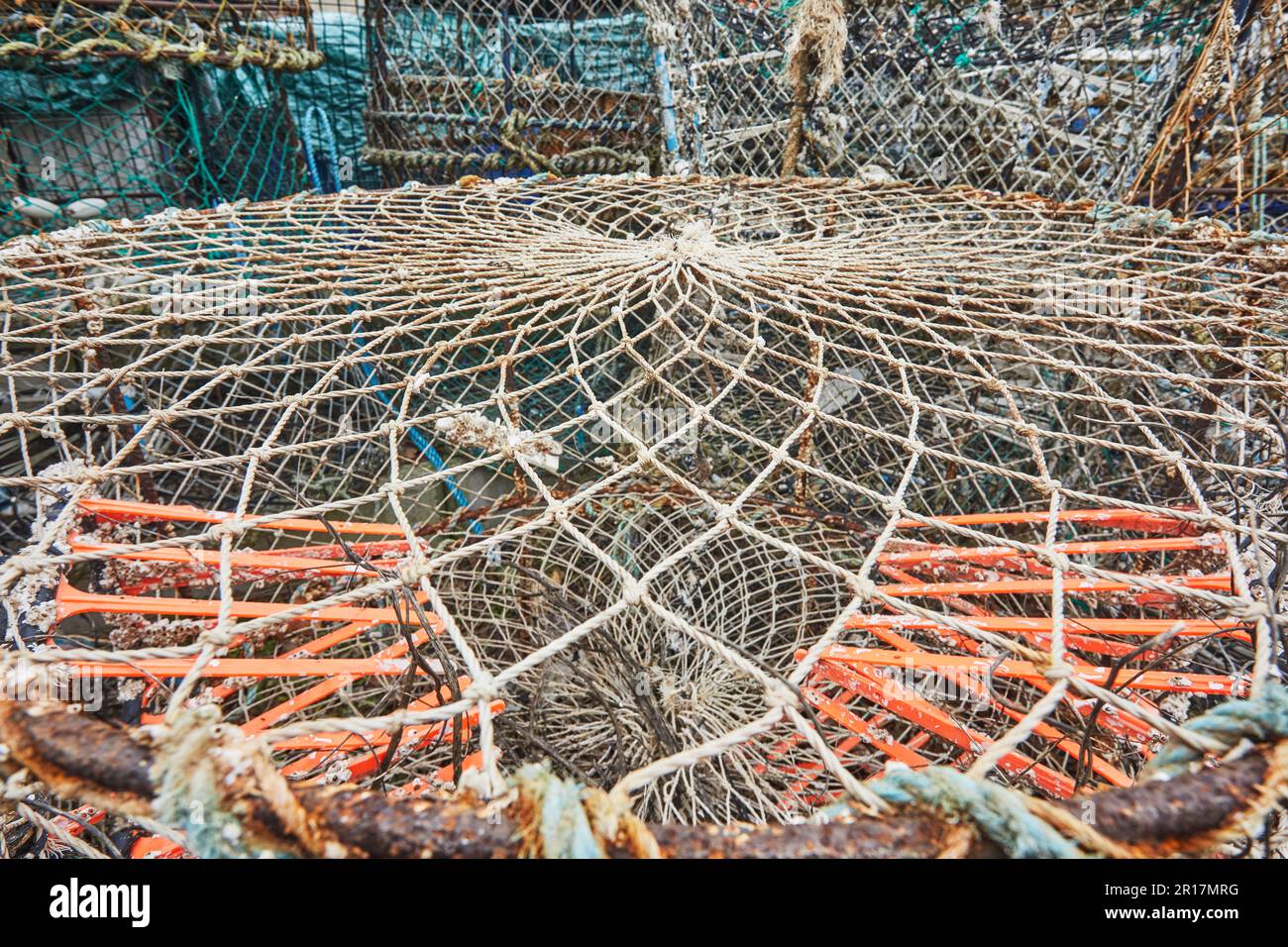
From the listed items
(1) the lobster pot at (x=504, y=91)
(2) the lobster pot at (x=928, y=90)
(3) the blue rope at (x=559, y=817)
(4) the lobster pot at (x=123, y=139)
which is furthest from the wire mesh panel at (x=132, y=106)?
(3) the blue rope at (x=559, y=817)

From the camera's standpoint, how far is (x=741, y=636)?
179 cm

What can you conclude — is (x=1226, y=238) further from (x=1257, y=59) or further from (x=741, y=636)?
(x=741, y=636)

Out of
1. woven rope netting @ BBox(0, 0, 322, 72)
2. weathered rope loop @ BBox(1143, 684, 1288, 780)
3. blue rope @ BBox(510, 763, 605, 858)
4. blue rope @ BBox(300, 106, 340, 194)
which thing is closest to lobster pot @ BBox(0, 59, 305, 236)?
woven rope netting @ BBox(0, 0, 322, 72)

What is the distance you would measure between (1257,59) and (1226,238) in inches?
24.8

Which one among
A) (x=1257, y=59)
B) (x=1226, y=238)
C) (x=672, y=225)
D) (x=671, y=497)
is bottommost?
(x=671, y=497)

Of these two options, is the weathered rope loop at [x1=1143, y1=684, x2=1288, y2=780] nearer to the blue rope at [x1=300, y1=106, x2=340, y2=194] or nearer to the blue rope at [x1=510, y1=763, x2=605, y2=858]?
the blue rope at [x1=510, y1=763, x2=605, y2=858]

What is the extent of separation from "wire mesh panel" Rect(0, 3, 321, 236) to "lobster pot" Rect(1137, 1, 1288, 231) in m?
2.71

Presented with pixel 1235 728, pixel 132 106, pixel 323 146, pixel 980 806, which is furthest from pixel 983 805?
pixel 323 146

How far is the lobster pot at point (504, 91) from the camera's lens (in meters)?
2.39

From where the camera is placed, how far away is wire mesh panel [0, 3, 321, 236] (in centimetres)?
193

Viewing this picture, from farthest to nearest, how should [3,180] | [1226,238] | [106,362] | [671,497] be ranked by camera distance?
[3,180] < [671,497] < [1226,238] < [106,362]

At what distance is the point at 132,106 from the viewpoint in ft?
7.22

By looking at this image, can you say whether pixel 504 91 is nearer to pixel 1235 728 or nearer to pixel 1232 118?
pixel 1232 118
